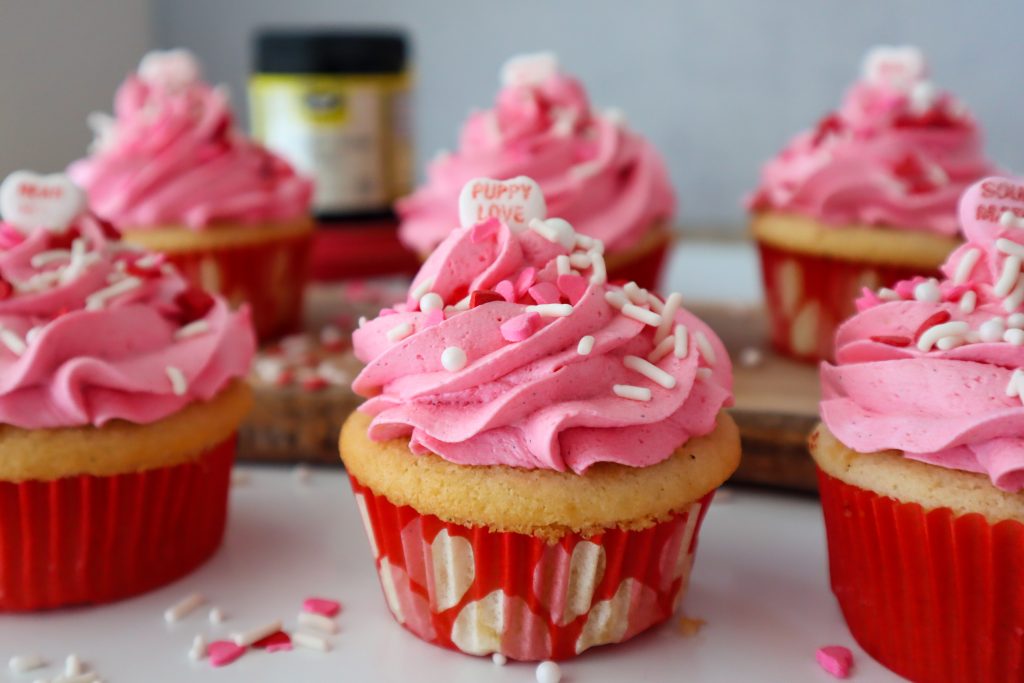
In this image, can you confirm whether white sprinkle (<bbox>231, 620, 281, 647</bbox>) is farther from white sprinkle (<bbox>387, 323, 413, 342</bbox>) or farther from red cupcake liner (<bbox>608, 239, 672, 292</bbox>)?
red cupcake liner (<bbox>608, 239, 672, 292</bbox>)

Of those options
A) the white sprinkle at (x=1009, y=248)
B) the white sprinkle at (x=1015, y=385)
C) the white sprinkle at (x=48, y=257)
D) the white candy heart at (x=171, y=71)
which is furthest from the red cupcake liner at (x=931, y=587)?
the white candy heart at (x=171, y=71)

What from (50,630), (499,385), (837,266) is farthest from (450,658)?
(837,266)

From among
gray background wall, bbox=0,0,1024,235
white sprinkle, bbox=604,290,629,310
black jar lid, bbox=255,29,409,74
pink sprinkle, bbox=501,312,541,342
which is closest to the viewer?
pink sprinkle, bbox=501,312,541,342

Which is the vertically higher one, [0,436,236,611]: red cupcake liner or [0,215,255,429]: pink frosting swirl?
[0,215,255,429]: pink frosting swirl

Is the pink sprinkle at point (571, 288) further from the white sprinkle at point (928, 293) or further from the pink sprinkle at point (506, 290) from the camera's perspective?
the white sprinkle at point (928, 293)

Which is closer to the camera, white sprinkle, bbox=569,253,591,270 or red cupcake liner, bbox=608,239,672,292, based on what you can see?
white sprinkle, bbox=569,253,591,270

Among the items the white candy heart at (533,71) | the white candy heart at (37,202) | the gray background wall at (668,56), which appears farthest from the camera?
the gray background wall at (668,56)

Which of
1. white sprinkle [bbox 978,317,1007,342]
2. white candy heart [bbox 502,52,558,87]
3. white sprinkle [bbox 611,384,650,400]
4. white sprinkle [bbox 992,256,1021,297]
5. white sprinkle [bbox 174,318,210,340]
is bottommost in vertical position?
white sprinkle [bbox 174,318,210,340]

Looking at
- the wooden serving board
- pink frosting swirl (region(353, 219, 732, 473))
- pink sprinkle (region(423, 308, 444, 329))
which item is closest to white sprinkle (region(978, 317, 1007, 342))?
pink frosting swirl (region(353, 219, 732, 473))
